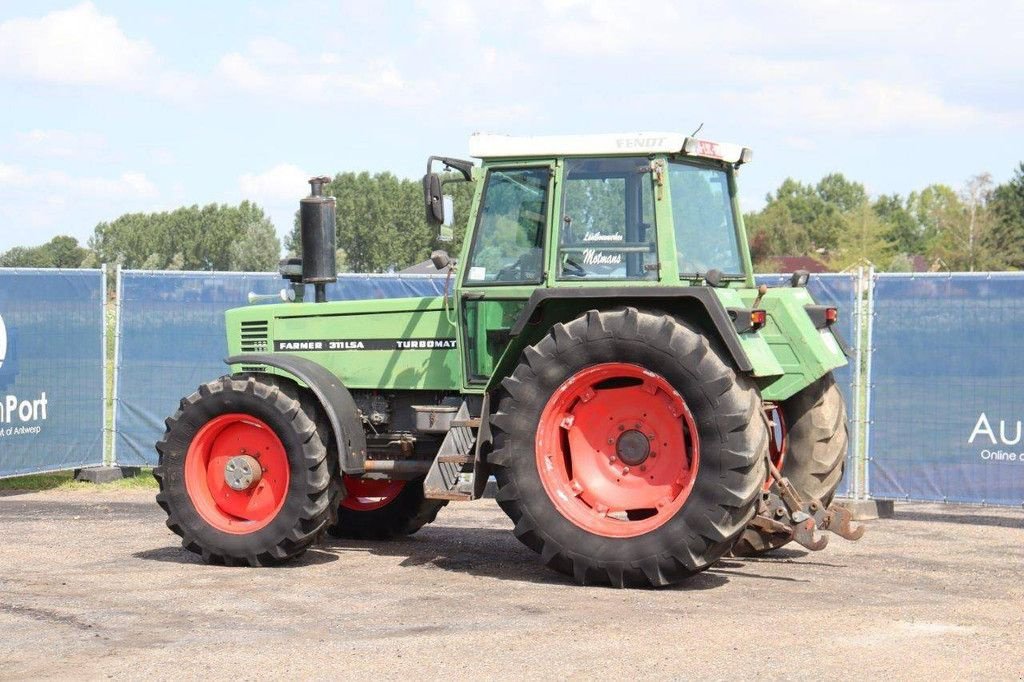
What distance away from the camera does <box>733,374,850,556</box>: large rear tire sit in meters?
9.47

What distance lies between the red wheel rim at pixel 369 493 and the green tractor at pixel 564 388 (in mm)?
801

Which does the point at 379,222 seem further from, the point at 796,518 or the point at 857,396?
the point at 796,518

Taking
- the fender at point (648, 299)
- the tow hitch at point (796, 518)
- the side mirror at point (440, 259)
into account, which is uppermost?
the side mirror at point (440, 259)

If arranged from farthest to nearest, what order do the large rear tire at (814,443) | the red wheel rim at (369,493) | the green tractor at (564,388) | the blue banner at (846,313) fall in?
the blue banner at (846,313) < the red wheel rim at (369,493) < the large rear tire at (814,443) < the green tractor at (564,388)

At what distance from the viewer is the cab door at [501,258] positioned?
8664 millimetres

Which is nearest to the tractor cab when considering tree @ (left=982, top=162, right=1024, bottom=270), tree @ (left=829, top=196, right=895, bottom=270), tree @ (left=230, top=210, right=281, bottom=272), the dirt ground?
the dirt ground

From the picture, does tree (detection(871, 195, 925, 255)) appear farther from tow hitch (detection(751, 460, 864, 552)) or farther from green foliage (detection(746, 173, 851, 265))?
tow hitch (detection(751, 460, 864, 552))

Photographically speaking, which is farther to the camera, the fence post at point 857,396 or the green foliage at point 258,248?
the green foliage at point 258,248

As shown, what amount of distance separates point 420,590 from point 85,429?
682 centimetres

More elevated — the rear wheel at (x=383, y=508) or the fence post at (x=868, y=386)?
the fence post at (x=868, y=386)

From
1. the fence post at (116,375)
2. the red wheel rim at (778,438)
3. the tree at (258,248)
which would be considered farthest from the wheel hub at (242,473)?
the tree at (258,248)

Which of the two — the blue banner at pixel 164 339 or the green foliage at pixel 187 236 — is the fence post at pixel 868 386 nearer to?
the blue banner at pixel 164 339

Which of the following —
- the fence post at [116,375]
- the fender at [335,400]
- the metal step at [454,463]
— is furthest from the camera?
the fence post at [116,375]

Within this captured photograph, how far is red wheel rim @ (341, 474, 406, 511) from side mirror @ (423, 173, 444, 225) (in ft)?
8.16
